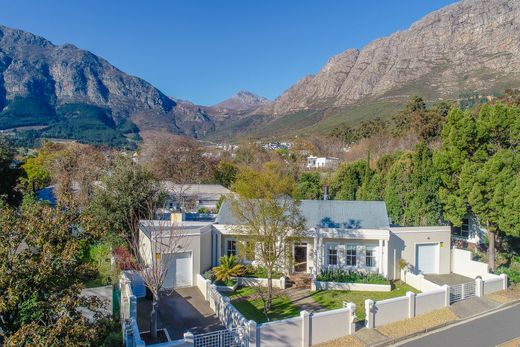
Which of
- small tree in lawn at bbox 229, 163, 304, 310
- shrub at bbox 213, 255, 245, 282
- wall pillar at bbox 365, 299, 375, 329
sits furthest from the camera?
shrub at bbox 213, 255, 245, 282

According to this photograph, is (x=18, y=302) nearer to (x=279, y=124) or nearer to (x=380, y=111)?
(x=380, y=111)

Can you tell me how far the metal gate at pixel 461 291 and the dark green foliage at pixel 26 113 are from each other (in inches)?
6360

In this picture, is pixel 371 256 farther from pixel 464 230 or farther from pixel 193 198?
pixel 193 198

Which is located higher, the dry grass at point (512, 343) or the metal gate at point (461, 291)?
the metal gate at point (461, 291)

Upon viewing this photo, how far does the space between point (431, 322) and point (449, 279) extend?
638 cm

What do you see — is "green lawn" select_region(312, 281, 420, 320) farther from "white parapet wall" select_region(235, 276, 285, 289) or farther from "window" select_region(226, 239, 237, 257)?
"window" select_region(226, 239, 237, 257)

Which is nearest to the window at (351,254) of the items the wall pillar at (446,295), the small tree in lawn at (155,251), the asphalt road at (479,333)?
the wall pillar at (446,295)

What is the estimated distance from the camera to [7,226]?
773 centimetres

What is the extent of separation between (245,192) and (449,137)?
43.5ft

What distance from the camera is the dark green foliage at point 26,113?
5778 inches

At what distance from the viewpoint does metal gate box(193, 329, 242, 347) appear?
1111 cm

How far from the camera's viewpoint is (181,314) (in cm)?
1465

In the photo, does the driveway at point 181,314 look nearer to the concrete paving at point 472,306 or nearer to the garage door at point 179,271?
the garage door at point 179,271

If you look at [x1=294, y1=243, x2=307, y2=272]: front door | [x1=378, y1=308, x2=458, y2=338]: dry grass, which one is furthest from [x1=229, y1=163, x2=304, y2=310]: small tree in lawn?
[x1=378, y1=308, x2=458, y2=338]: dry grass
